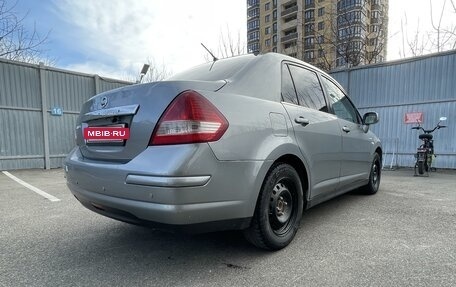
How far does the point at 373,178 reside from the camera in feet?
15.5

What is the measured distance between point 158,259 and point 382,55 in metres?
18.9

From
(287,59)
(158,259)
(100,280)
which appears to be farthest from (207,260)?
(287,59)

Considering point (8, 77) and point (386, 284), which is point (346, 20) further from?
point (386, 284)

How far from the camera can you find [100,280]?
78.1 inches

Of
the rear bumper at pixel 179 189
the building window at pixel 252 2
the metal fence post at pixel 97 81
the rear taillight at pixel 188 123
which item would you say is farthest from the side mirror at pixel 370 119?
the building window at pixel 252 2

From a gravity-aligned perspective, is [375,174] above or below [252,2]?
below

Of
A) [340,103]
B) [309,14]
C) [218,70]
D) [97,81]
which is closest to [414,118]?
[340,103]

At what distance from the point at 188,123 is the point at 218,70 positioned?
1.00 m

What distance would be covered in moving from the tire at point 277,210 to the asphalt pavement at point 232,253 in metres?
0.14

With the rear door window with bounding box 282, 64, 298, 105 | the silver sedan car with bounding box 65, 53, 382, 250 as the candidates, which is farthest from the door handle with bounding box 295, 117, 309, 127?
the rear door window with bounding box 282, 64, 298, 105

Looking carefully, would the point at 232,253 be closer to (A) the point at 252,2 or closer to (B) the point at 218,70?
(B) the point at 218,70

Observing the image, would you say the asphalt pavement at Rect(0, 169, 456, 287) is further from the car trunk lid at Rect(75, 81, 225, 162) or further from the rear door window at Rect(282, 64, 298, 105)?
the rear door window at Rect(282, 64, 298, 105)

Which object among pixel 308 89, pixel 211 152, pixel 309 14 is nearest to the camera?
pixel 211 152

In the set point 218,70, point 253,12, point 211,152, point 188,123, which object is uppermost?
point 253,12
